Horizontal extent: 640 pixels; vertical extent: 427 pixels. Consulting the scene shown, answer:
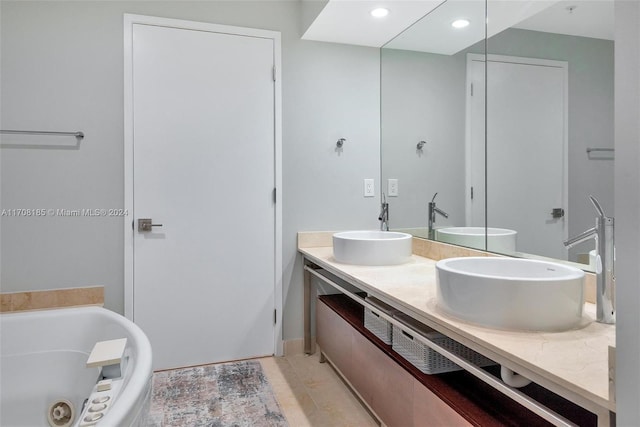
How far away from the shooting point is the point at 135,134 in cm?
232

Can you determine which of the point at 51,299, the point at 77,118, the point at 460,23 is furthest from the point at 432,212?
the point at 51,299

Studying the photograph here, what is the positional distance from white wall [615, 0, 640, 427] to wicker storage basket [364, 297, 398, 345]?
0.99 m

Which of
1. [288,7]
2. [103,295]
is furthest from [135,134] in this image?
[288,7]

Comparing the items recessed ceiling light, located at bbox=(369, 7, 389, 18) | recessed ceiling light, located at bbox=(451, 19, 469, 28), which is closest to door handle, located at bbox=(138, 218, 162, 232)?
recessed ceiling light, located at bbox=(369, 7, 389, 18)

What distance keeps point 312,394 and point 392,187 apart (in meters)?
1.38

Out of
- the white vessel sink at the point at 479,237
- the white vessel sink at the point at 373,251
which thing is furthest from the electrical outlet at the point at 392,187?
the white vessel sink at the point at 373,251

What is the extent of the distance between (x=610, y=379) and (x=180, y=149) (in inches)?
88.9

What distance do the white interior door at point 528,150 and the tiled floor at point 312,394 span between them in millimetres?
1107

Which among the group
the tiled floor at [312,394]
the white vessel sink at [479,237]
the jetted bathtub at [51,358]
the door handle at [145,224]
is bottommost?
the tiled floor at [312,394]

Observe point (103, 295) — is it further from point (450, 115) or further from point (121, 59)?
point (450, 115)

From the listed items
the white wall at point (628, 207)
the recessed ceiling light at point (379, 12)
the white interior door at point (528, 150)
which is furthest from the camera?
the recessed ceiling light at point (379, 12)

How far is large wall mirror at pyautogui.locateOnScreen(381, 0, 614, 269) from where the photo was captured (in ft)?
4.56

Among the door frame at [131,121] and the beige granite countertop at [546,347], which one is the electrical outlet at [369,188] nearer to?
the door frame at [131,121]

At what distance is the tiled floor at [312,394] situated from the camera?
193 centimetres
